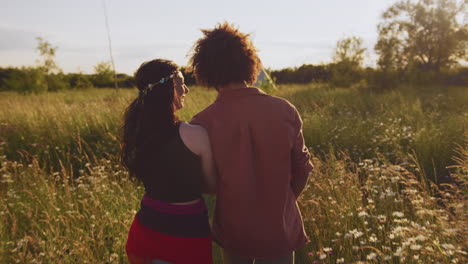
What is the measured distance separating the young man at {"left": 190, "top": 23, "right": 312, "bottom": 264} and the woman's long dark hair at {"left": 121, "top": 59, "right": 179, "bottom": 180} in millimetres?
157

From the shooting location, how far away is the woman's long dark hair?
1896 mm

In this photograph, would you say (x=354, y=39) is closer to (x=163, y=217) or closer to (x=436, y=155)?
(x=436, y=155)

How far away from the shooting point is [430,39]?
29.9 m

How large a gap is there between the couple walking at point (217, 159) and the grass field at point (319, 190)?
0.83 meters

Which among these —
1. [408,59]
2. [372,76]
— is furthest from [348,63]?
[408,59]

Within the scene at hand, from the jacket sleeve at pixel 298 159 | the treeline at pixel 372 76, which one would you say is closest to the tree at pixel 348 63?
the treeline at pixel 372 76

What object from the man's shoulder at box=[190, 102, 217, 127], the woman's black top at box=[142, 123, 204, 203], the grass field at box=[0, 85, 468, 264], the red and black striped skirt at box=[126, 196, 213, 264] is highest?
the man's shoulder at box=[190, 102, 217, 127]

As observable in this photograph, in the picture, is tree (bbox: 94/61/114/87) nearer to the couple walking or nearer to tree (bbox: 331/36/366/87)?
tree (bbox: 331/36/366/87)

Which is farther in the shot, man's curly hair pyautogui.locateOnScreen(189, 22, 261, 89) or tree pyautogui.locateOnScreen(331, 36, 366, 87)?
tree pyautogui.locateOnScreen(331, 36, 366, 87)

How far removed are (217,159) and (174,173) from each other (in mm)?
233

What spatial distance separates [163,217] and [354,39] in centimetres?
2062

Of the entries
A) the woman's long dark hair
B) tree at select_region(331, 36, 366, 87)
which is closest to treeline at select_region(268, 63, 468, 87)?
tree at select_region(331, 36, 366, 87)

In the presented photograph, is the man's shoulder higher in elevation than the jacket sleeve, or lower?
higher

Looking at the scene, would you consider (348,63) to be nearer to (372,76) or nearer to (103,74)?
(372,76)
